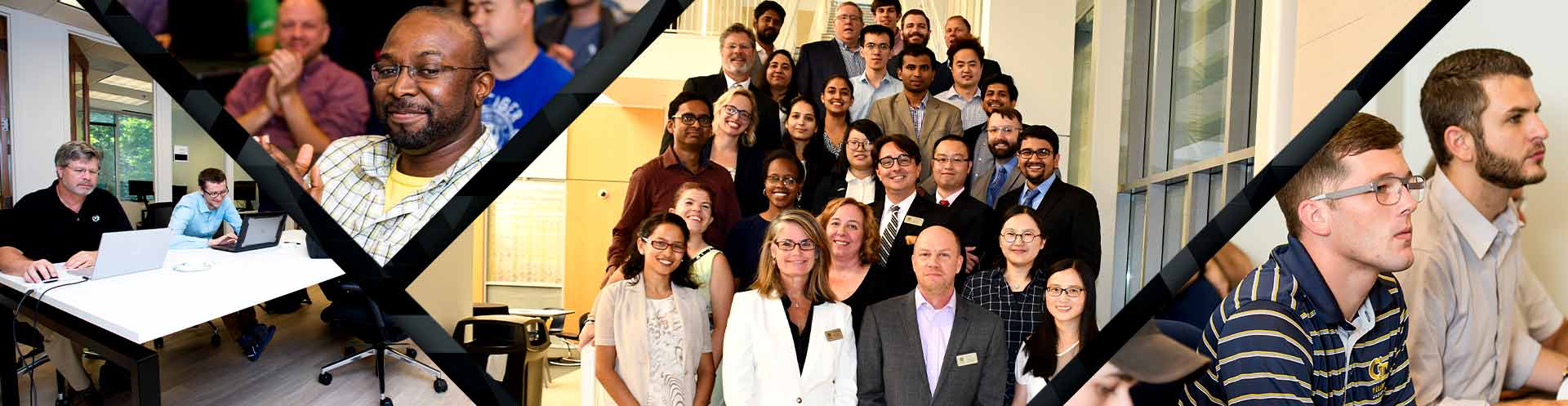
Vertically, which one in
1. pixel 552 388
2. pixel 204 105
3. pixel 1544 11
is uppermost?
pixel 1544 11

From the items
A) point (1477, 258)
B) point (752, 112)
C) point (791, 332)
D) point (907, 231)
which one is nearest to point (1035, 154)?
point (907, 231)

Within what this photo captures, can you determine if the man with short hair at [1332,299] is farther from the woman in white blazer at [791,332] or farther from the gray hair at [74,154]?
the gray hair at [74,154]

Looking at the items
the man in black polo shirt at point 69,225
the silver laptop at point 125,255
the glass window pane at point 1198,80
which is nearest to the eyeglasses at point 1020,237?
the glass window pane at point 1198,80

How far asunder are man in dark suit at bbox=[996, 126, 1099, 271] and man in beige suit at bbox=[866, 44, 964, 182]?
0.35 metres

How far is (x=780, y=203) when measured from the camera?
9.27 ft

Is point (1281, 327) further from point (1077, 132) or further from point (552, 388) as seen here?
point (552, 388)

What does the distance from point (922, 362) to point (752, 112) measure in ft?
3.55

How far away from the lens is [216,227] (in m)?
4.50

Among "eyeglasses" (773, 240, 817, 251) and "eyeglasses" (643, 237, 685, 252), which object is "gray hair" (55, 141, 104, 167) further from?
"eyeglasses" (773, 240, 817, 251)

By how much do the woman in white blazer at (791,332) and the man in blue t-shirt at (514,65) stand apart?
2.09 meters

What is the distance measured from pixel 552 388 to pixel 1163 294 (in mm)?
8092

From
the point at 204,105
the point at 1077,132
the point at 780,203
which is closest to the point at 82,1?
the point at 204,105

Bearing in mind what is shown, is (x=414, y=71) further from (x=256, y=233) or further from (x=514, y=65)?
(x=256, y=233)

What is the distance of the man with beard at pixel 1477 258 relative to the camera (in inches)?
58.7
